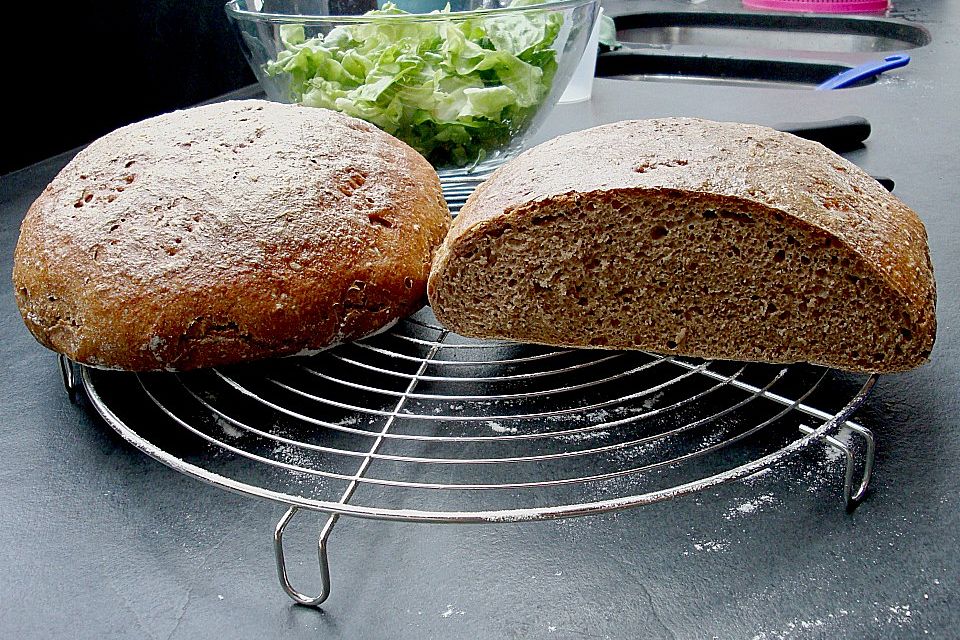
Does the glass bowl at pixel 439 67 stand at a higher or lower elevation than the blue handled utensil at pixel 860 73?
higher

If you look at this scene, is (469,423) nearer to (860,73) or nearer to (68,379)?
(68,379)

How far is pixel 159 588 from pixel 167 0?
6.52ft

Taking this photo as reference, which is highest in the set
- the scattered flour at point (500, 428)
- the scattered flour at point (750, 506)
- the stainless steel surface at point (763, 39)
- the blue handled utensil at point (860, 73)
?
the blue handled utensil at point (860, 73)

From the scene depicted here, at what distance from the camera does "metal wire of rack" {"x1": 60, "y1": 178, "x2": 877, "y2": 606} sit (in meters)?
0.89

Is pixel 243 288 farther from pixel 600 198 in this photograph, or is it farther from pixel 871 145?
pixel 871 145

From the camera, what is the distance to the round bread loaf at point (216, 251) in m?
1.04

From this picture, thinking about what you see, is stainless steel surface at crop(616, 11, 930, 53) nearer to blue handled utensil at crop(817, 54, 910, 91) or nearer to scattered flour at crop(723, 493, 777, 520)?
blue handled utensil at crop(817, 54, 910, 91)

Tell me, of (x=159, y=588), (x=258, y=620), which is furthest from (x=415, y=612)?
(x=159, y=588)

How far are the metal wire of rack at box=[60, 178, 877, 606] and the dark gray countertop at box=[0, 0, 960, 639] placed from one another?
0.11 ft

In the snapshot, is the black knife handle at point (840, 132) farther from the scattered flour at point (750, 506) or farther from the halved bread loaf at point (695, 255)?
the scattered flour at point (750, 506)

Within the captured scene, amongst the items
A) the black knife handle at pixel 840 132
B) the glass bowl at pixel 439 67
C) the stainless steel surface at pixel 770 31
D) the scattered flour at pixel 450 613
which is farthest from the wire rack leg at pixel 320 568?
the stainless steel surface at pixel 770 31

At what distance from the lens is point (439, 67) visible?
5.34 feet

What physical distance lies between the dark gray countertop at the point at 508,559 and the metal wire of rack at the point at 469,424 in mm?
34

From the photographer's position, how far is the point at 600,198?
3.33 ft
